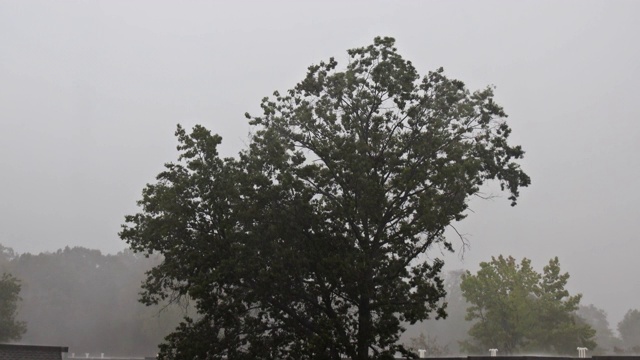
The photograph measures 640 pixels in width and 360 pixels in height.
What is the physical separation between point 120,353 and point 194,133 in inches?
2949

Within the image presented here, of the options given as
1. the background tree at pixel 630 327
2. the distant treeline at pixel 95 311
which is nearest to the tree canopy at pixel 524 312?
the distant treeline at pixel 95 311

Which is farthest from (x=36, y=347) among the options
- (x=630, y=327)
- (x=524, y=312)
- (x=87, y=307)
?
(x=630, y=327)

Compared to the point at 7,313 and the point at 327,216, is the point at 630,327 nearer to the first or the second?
the point at 7,313

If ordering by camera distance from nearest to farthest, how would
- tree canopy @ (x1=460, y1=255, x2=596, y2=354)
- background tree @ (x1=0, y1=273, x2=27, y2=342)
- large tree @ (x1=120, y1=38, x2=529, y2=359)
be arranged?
large tree @ (x1=120, y1=38, x2=529, y2=359)
tree canopy @ (x1=460, y1=255, x2=596, y2=354)
background tree @ (x1=0, y1=273, x2=27, y2=342)

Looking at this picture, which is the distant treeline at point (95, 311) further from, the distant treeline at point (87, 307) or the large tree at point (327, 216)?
the large tree at point (327, 216)

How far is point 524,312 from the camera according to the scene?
52344 mm

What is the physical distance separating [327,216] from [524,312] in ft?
Answer: 114

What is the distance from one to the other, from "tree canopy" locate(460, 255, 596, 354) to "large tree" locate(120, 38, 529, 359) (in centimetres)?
2968

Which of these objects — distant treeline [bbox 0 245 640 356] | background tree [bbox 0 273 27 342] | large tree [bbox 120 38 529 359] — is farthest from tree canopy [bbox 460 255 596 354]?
background tree [bbox 0 273 27 342]

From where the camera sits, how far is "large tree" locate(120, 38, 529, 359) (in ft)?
75.4

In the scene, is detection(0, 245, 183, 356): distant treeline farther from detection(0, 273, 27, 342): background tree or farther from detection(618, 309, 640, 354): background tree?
detection(618, 309, 640, 354): background tree

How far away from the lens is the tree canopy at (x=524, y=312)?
5081 cm

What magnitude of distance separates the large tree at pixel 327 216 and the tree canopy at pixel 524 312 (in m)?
29.7

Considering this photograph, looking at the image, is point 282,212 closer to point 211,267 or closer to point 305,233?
point 305,233
